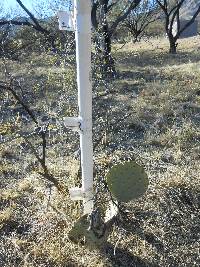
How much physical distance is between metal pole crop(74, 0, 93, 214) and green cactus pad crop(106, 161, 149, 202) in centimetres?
15

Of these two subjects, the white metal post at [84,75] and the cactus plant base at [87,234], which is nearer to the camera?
the white metal post at [84,75]

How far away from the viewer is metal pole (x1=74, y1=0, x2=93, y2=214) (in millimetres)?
2904

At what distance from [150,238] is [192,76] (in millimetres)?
6194

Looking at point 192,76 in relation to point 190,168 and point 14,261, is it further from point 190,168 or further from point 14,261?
point 14,261

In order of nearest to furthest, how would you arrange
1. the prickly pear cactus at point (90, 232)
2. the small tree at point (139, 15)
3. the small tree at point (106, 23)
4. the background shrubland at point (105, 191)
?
the prickly pear cactus at point (90, 232) < the background shrubland at point (105, 191) < the small tree at point (106, 23) < the small tree at point (139, 15)

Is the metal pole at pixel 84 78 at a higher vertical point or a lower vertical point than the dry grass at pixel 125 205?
higher

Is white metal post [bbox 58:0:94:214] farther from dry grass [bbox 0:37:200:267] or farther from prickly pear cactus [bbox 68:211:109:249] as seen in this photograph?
dry grass [bbox 0:37:200:267]

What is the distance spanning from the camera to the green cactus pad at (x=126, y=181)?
3277 mm

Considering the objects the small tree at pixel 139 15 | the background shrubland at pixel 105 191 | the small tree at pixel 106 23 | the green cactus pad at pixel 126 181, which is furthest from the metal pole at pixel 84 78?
the small tree at pixel 139 15

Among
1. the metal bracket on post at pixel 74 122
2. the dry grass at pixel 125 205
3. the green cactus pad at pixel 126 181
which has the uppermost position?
the metal bracket on post at pixel 74 122

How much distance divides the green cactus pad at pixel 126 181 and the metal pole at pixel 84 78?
0.49 feet

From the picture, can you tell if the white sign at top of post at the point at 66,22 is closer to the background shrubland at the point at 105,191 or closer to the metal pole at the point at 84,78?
the metal pole at the point at 84,78

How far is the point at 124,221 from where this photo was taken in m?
3.64

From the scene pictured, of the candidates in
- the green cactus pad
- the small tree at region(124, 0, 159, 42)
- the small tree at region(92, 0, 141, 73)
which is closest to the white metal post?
the green cactus pad
